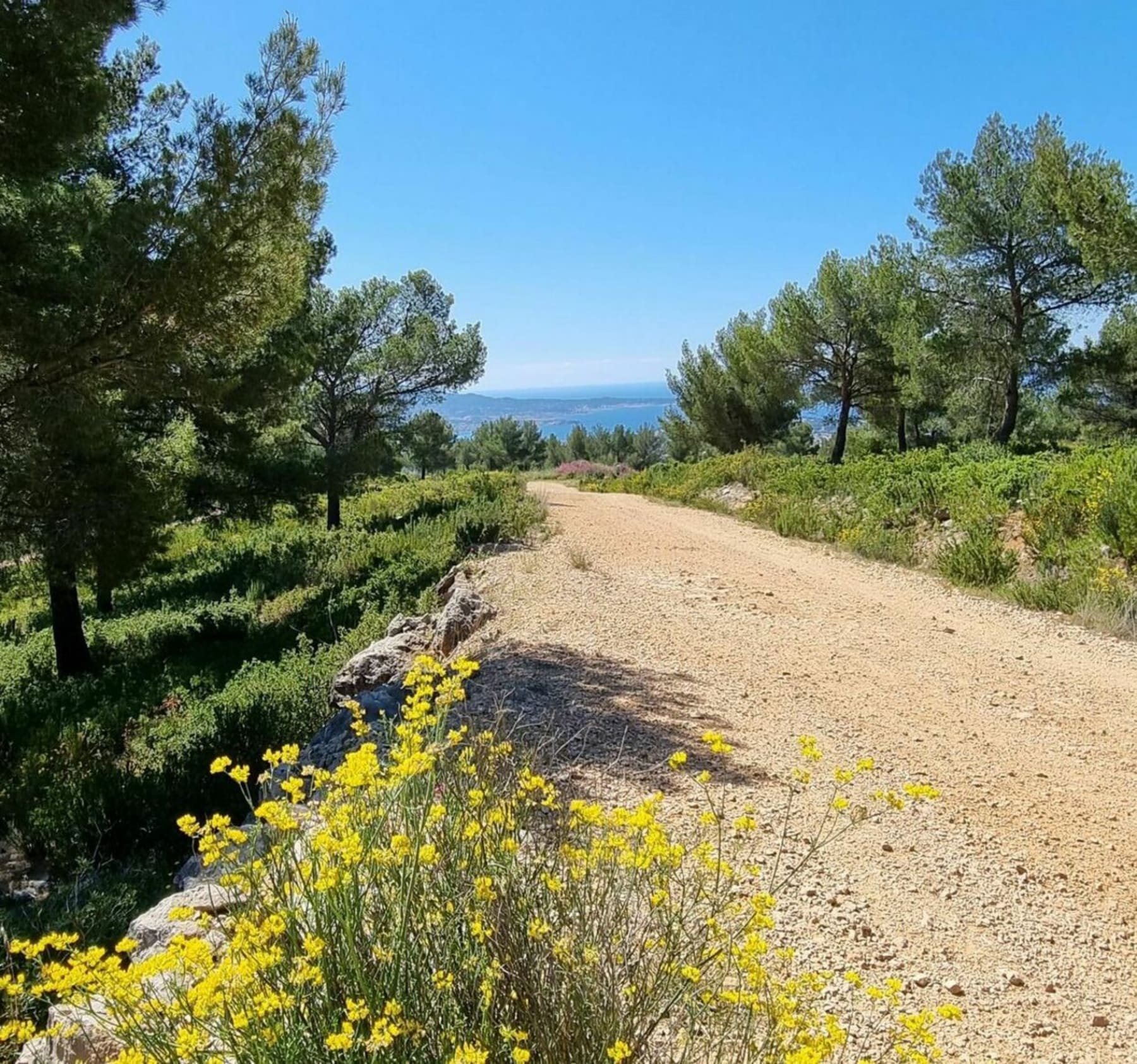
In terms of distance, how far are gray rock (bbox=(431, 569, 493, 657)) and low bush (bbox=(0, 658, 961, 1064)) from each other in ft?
13.8

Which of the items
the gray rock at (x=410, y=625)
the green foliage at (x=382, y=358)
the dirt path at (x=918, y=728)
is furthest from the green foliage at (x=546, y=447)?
the gray rock at (x=410, y=625)

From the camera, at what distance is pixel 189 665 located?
9.45m

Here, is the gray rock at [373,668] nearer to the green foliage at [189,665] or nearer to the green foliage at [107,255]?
the green foliage at [189,665]

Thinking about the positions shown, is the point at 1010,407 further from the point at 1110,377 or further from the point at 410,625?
the point at 410,625

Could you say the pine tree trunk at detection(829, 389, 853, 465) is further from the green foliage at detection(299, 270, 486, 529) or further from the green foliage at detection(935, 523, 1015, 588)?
the green foliage at detection(935, 523, 1015, 588)

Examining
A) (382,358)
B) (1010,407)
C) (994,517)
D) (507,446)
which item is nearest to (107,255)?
(994,517)

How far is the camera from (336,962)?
5.40 feet

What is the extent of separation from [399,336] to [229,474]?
270 inches

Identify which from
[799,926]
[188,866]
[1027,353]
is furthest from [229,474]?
[1027,353]

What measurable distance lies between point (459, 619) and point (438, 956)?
4.99 meters

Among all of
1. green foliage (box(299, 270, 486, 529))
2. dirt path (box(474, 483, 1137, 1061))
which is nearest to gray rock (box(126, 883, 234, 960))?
dirt path (box(474, 483, 1137, 1061))

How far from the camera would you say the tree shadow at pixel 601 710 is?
3986 millimetres

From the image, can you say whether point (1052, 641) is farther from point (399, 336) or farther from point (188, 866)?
point (399, 336)

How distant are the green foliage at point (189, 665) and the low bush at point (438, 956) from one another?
3.70 meters
